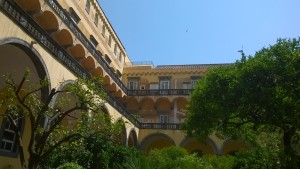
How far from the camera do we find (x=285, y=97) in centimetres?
1338

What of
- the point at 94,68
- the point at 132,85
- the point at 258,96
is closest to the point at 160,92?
the point at 132,85

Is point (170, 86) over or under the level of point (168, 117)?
over

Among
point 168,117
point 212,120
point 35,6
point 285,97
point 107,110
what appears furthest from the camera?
point 168,117

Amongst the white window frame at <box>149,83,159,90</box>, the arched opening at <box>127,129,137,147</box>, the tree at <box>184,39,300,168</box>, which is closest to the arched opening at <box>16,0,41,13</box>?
the tree at <box>184,39,300,168</box>

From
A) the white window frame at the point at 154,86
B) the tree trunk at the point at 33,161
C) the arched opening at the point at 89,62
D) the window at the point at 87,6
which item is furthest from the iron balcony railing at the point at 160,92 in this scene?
the tree trunk at the point at 33,161

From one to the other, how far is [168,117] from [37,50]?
74.0 ft

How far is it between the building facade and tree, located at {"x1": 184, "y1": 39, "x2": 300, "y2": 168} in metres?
4.34

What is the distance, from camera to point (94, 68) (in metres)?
25.4

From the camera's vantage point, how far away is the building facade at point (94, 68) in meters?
13.5

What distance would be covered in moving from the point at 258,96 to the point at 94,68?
48.5 ft

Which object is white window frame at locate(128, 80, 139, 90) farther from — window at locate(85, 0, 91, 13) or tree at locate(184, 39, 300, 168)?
tree at locate(184, 39, 300, 168)

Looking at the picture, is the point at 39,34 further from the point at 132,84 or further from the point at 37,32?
the point at 132,84

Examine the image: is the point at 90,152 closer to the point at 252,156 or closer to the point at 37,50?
the point at 37,50

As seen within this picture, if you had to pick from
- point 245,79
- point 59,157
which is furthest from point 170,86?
point 59,157
